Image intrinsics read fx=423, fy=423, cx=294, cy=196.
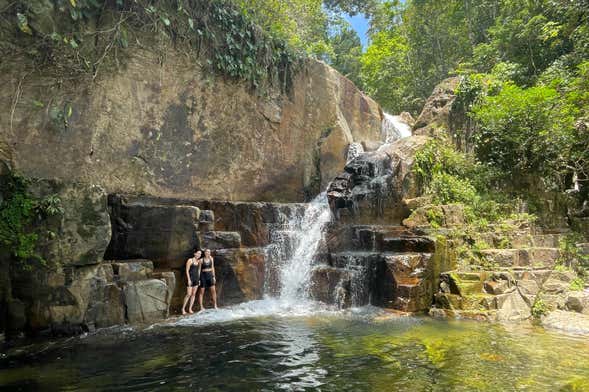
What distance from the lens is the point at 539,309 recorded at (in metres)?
8.58

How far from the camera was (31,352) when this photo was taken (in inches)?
242

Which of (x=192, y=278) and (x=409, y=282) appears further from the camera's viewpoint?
(x=409, y=282)

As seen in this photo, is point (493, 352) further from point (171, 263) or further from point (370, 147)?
point (370, 147)

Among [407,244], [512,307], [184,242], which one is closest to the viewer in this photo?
[512,307]

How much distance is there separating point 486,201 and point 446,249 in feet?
10.5

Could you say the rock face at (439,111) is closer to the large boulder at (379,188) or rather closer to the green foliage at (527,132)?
the large boulder at (379,188)

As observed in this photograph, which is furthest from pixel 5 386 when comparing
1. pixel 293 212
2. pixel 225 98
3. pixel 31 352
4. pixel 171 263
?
pixel 225 98

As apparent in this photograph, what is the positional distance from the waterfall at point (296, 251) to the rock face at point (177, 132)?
2896 mm

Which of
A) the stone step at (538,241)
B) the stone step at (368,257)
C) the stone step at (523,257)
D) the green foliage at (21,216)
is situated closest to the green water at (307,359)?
the green foliage at (21,216)

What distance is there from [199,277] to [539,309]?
279 inches

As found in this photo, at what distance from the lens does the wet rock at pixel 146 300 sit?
8141mm

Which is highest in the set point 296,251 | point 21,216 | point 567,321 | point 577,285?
point 21,216

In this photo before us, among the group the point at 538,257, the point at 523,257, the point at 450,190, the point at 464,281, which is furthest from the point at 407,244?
the point at 450,190

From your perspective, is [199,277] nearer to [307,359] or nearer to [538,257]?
[307,359]
